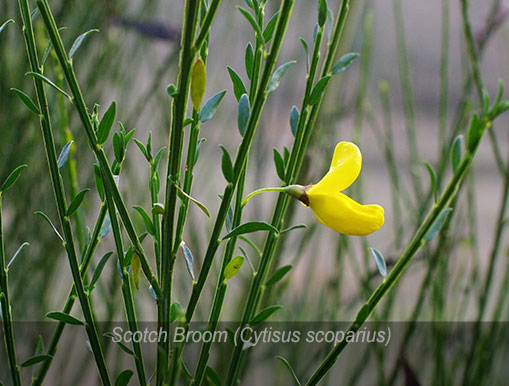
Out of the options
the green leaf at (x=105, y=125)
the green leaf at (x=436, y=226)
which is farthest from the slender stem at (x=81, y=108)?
the green leaf at (x=436, y=226)

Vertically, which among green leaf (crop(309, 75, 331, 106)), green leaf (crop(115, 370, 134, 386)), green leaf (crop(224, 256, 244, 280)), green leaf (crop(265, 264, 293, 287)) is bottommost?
green leaf (crop(115, 370, 134, 386))

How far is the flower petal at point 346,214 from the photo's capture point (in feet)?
0.75

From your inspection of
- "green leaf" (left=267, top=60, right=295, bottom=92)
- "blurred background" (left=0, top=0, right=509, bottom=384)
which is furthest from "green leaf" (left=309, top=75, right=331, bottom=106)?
"blurred background" (left=0, top=0, right=509, bottom=384)

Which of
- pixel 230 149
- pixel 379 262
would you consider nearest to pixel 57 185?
pixel 379 262

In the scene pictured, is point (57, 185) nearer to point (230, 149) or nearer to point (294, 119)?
point (294, 119)

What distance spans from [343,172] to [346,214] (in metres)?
0.02

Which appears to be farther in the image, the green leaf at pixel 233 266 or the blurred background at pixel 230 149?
the blurred background at pixel 230 149

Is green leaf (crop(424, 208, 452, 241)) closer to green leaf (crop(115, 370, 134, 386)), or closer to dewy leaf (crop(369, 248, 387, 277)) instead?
dewy leaf (crop(369, 248, 387, 277))

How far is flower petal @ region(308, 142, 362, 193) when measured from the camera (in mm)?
239

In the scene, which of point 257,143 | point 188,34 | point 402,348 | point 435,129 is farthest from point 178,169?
point 435,129

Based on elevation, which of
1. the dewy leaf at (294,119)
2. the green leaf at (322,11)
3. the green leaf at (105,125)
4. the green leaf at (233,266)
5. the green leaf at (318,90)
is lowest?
the green leaf at (233,266)

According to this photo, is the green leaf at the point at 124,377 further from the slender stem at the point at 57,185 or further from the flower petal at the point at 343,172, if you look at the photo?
the flower petal at the point at 343,172

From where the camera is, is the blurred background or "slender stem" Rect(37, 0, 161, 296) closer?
"slender stem" Rect(37, 0, 161, 296)

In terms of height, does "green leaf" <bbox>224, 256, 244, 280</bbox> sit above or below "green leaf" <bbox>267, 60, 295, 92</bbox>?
below
